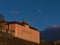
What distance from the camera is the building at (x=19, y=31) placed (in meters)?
65.7

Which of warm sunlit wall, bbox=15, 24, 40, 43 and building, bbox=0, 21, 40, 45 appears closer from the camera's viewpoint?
building, bbox=0, 21, 40, 45

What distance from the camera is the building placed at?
65.7 metres

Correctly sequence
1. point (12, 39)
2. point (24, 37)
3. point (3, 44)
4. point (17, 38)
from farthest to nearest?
point (24, 37) → point (17, 38) → point (12, 39) → point (3, 44)

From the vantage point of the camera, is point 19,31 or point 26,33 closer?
point 19,31

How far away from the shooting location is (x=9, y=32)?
216 ft

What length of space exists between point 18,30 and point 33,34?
1028 centimetres

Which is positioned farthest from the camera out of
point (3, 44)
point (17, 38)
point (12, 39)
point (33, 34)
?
point (33, 34)

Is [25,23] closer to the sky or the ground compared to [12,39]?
closer to the sky

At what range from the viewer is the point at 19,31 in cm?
7162

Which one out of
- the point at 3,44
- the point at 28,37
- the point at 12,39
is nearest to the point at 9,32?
the point at 12,39

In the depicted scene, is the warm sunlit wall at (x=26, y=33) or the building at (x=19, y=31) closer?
the building at (x=19, y=31)

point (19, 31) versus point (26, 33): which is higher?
point (19, 31)

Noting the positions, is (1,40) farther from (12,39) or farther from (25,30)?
(25,30)

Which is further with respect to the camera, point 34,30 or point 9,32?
point 34,30
